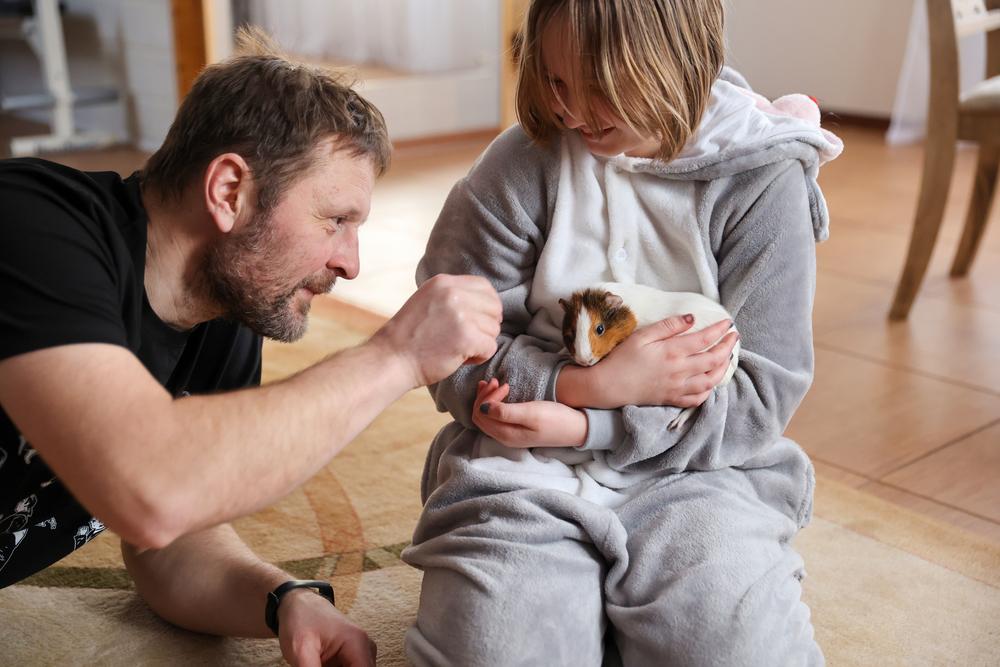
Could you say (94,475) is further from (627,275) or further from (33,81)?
(33,81)

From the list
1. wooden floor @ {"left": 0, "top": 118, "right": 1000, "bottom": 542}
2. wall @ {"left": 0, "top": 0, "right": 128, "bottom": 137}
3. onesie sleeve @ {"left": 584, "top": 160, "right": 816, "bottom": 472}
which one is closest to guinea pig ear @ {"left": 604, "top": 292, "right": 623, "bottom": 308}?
onesie sleeve @ {"left": 584, "top": 160, "right": 816, "bottom": 472}

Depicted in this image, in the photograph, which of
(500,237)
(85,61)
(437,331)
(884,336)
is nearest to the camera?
(437,331)

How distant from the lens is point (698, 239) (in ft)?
3.81

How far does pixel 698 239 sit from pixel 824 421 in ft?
3.04

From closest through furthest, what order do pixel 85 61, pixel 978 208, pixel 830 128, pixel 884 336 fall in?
pixel 884 336, pixel 978 208, pixel 830 128, pixel 85 61

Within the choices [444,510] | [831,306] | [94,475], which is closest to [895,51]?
[831,306]

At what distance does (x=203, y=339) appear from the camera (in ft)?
4.20

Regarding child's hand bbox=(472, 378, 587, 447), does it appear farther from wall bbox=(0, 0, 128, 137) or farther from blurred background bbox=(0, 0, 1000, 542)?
wall bbox=(0, 0, 128, 137)

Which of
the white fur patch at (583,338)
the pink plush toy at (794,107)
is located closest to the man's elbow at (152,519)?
the white fur patch at (583,338)

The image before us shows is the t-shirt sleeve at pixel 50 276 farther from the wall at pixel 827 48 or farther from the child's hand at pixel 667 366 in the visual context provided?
the wall at pixel 827 48

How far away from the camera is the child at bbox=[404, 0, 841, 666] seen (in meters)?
1.06

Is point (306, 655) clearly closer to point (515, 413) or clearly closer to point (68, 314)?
point (515, 413)

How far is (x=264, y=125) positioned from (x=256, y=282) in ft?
0.54

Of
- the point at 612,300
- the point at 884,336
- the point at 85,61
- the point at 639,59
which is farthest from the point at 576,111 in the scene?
the point at 85,61
